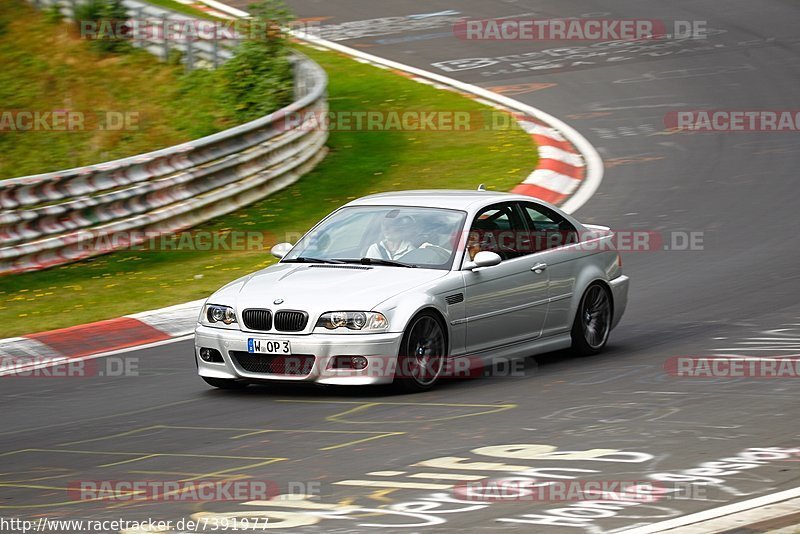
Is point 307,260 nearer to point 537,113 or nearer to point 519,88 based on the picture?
point 537,113

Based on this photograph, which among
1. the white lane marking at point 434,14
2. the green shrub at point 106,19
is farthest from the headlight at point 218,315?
the white lane marking at point 434,14

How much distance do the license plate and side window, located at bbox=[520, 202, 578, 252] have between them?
2.40 meters

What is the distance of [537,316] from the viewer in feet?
34.8

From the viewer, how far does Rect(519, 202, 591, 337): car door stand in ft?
35.3

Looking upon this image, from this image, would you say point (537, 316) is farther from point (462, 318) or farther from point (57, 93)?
point (57, 93)

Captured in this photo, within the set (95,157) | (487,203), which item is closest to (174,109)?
(95,157)

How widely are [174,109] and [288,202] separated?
15.3 ft

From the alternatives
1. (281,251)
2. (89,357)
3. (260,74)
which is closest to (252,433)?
(281,251)

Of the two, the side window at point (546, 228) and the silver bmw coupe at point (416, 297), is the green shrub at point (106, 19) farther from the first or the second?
the side window at point (546, 228)

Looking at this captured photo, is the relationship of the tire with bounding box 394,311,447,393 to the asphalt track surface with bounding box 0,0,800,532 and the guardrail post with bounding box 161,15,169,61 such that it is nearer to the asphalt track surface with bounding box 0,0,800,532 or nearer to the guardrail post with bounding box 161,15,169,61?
the asphalt track surface with bounding box 0,0,800,532

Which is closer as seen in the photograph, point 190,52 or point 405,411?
point 405,411

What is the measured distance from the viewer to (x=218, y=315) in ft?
32.2

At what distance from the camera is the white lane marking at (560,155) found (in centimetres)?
1842

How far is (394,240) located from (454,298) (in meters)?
0.75
